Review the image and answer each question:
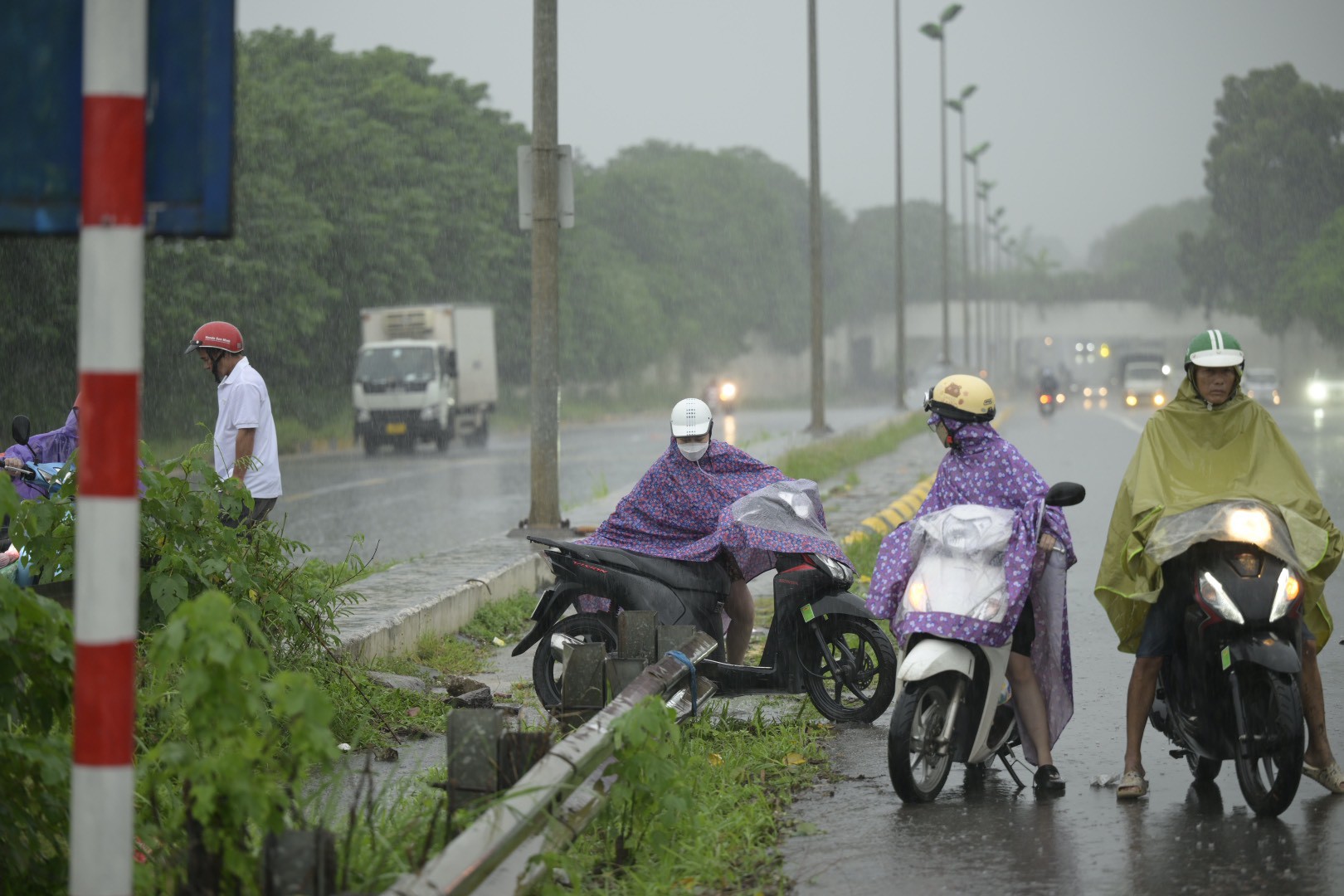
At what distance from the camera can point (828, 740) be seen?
663cm

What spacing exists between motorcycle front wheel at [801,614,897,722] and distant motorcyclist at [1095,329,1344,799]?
4.40 feet

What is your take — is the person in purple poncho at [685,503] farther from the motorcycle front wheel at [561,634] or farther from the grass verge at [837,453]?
the grass verge at [837,453]

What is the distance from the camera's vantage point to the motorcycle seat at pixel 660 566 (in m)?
6.92

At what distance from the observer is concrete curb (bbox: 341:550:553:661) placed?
774 centimetres

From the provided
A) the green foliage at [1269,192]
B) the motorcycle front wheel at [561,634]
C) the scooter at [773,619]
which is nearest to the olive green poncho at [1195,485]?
the scooter at [773,619]

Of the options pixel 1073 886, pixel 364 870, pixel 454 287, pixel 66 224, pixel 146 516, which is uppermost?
pixel 454 287

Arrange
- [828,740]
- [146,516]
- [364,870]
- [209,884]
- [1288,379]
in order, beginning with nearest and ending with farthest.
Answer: [209,884], [364,870], [146,516], [828,740], [1288,379]

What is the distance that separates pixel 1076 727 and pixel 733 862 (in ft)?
8.22

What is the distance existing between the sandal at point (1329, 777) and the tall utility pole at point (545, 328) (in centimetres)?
767

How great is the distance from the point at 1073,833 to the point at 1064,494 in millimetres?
1182

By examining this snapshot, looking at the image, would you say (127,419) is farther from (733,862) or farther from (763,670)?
(763,670)

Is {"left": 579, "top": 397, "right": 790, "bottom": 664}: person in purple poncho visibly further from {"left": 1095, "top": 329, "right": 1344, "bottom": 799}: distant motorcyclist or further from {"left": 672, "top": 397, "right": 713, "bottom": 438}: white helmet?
{"left": 1095, "top": 329, "right": 1344, "bottom": 799}: distant motorcyclist

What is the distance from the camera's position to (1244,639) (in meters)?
5.19

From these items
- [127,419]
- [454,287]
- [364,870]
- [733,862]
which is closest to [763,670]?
[733,862]
